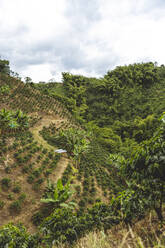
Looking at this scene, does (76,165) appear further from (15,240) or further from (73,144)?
(15,240)

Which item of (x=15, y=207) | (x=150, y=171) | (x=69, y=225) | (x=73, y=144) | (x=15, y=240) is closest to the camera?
(x=150, y=171)

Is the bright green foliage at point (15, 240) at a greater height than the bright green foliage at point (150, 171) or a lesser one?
lesser

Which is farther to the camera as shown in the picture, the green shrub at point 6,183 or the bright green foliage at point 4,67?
the bright green foliage at point 4,67

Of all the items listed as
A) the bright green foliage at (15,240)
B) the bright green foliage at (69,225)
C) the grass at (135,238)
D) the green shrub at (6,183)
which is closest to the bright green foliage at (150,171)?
the grass at (135,238)

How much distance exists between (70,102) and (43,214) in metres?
20.3

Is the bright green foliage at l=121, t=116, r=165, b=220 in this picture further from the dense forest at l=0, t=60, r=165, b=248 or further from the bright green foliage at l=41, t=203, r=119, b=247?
the bright green foliage at l=41, t=203, r=119, b=247

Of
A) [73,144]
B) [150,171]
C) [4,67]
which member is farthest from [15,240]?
[4,67]

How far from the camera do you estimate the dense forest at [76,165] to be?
7.84 ft

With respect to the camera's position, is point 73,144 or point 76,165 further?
point 73,144

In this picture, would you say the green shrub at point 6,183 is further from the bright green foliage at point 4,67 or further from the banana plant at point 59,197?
the bright green foliage at point 4,67

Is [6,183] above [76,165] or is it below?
below

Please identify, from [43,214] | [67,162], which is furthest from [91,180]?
[43,214]

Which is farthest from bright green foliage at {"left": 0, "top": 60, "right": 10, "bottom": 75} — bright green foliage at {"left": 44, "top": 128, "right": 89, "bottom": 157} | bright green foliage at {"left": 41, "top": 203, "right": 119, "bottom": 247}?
bright green foliage at {"left": 41, "top": 203, "right": 119, "bottom": 247}

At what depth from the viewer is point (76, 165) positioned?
10.1m
